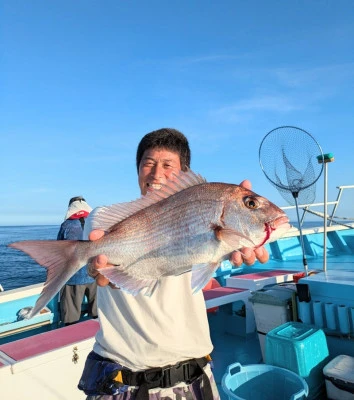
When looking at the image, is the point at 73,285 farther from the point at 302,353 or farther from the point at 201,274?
the point at 201,274

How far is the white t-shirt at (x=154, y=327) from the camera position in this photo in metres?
2.21

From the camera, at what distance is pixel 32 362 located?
3225 millimetres

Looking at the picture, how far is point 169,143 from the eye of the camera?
2727 millimetres

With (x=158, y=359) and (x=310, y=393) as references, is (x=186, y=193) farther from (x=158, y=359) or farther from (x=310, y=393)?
(x=310, y=393)

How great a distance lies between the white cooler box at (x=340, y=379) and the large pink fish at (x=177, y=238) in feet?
8.20

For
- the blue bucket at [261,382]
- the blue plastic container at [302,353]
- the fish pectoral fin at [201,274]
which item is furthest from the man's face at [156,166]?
the blue plastic container at [302,353]

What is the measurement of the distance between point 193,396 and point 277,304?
2.98 meters

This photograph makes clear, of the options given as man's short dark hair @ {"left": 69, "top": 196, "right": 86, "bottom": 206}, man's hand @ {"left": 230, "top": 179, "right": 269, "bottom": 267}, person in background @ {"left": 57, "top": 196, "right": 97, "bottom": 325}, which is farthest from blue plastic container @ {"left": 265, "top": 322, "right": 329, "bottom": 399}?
man's short dark hair @ {"left": 69, "top": 196, "right": 86, "bottom": 206}

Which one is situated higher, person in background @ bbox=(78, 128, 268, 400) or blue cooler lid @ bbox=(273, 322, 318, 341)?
person in background @ bbox=(78, 128, 268, 400)

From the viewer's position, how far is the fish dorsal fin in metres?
2.22

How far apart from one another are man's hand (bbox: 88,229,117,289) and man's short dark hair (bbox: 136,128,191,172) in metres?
0.90

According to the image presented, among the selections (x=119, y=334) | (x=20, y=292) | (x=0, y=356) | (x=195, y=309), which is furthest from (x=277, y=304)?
(x=20, y=292)

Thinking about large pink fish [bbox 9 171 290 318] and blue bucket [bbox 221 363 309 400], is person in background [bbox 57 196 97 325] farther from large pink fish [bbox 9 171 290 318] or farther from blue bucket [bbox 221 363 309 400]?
large pink fish [bbox 9 171 290 318]

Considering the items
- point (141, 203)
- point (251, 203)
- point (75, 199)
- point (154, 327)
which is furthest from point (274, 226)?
point (75, 199)
